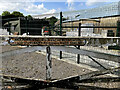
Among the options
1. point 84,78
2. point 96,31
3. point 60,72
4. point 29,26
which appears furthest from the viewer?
point 29,26

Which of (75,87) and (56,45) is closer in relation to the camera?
(56,45)

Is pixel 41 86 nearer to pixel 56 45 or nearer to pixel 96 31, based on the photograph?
pixel 56 45

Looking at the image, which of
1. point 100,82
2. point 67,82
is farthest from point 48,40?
point 100,82

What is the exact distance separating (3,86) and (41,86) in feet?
2.75

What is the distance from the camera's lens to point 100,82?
293cm

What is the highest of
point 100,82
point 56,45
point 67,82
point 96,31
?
point 96,31

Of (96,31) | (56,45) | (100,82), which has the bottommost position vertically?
(100,82)

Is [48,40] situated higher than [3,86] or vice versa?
[48,40]

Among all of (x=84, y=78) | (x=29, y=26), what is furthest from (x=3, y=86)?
(x=29, y=26)

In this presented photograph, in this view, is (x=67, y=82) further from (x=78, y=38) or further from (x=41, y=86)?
(x=78, y=38)

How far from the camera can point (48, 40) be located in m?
2.20

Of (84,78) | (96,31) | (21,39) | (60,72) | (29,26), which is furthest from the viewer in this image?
(29,26)

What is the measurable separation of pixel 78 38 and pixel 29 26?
627cm

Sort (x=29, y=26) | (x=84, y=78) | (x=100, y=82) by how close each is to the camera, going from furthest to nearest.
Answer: (x=29, y=26) → (x=100, y=82) → (x=84, y=78)
